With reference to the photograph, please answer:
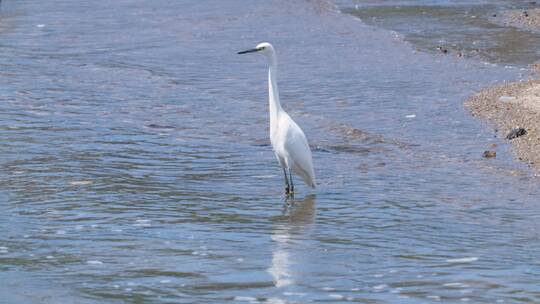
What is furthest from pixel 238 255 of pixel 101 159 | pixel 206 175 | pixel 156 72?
pixel 156 72

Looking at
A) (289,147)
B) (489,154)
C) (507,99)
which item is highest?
(289,147)

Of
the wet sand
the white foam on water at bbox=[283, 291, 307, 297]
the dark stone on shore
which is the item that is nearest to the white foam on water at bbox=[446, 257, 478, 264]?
the white foam on water at bbox=[283, 291, 307, 297]

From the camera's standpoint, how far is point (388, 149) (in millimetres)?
11461

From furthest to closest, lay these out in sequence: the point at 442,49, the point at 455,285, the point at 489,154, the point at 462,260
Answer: the point at 442,49
the point at 489,154
the point at 462,260
the point at 455,285

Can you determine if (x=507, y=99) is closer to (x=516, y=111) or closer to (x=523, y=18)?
(x=516, y=111)

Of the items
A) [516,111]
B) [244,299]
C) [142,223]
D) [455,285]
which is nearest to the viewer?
[244,299]

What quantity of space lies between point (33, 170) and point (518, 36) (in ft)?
39.1

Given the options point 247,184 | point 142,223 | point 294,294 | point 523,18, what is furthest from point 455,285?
point 523,18

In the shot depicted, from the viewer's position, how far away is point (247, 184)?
9.81 metres

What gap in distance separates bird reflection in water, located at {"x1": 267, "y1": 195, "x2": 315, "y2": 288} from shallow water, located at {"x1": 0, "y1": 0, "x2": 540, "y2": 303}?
0.03m

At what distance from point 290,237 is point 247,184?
1.76 metres

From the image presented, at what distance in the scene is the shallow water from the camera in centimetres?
700

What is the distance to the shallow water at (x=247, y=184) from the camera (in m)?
7.00

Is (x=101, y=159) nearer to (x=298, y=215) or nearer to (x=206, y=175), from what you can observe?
(x=206, y=175)
